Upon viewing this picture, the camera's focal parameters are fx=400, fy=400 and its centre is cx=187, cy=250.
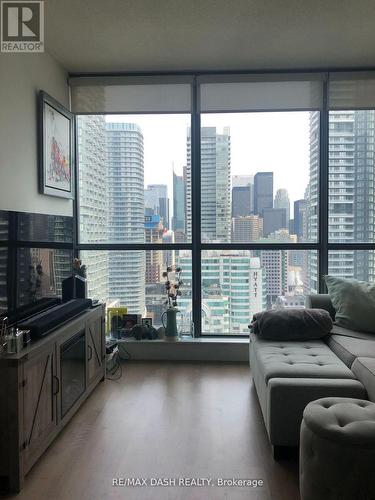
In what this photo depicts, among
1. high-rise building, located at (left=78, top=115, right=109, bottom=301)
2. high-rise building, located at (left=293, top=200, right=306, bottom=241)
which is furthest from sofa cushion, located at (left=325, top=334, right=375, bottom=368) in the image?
high-rise building, located at (left=78, top=115, right=109, bottom=301)

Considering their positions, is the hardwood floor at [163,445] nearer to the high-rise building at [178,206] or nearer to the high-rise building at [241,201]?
the high-rise building at [178,206]

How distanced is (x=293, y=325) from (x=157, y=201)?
6.14 ft

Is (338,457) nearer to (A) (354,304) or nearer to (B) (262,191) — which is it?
(A) (354,304)

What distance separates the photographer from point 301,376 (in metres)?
2.36

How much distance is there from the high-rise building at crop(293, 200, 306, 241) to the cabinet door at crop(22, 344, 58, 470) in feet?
8.65

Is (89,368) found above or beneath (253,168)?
→ beneath

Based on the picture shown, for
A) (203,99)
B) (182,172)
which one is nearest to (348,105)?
(203,99)

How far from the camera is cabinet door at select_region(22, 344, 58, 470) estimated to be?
2070 millimetres

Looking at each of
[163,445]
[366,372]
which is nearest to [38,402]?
[163,445]

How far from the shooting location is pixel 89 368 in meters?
3.07

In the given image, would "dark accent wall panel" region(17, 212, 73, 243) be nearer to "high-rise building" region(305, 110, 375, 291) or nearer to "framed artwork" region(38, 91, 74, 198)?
"framed artwork" region(38, 91, 74, 198)

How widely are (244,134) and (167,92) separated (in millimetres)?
866

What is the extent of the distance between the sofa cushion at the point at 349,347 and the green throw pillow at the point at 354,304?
8.2 inches

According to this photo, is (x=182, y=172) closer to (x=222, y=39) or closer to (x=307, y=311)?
(x=222, y=39)
